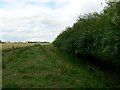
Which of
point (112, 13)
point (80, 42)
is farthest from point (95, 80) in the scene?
point (80, 42)

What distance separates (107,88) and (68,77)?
4941 millimetres

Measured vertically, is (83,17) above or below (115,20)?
above

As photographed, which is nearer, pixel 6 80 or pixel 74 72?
pixel 6 80

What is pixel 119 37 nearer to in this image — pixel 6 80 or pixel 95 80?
pixel 95 80

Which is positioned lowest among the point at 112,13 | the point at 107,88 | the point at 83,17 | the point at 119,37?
the point at 107,88

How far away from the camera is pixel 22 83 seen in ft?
92.7

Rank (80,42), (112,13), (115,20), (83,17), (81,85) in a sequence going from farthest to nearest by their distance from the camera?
(83,17) < (80,42) < (81,85) < (112,13) < (115,20)

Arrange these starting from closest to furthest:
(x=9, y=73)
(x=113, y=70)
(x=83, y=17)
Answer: (x=9, y=73) < (x=113, y=70) < (x=83, y=17)

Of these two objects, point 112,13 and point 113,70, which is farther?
point 113,70

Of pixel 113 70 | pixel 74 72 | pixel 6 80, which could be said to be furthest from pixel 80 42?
pixel 6 80

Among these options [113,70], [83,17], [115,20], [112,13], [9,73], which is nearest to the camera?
[115,20]

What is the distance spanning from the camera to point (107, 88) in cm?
2772

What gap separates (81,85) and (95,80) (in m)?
3.19

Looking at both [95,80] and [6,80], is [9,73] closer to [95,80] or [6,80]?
[6,80]
